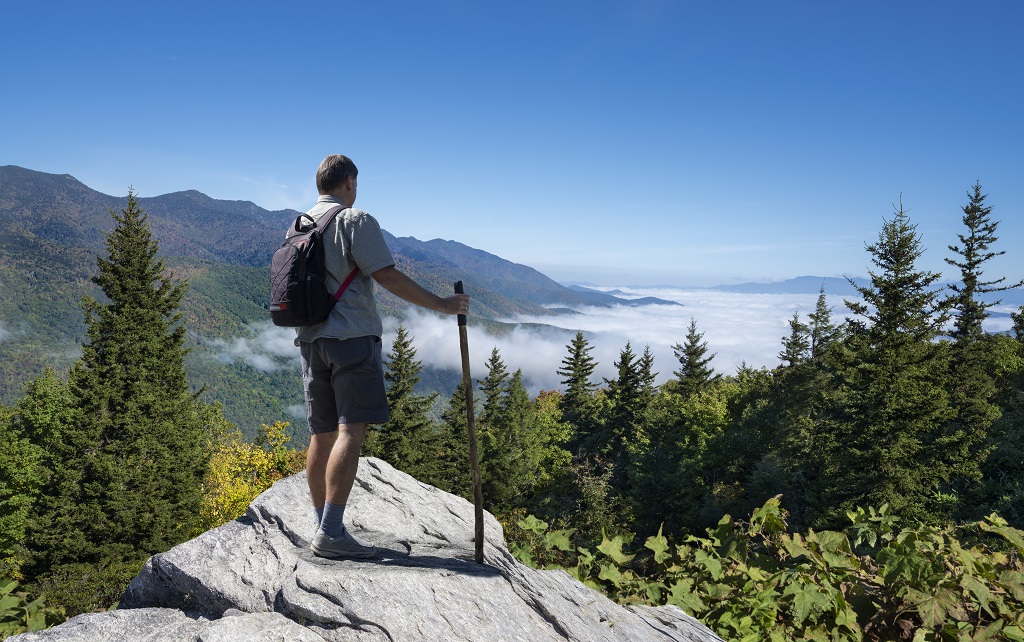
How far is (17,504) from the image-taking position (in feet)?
109

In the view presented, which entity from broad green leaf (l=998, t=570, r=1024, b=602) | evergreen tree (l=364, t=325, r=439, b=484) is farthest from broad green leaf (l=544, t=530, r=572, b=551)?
evergreen tree (l=364, t=325, r=439, b=484)

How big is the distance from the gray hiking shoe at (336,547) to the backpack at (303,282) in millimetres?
1778

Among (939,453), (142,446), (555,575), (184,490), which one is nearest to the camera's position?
(555,575)

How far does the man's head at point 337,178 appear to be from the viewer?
4391mm

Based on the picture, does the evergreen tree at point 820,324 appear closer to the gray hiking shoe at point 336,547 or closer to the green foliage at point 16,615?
the gray hiking shoe at point 336,547

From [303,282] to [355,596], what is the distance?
2.23m

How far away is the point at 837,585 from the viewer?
174 inches

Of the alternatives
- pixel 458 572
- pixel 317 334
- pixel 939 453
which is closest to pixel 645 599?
pixel 458 572

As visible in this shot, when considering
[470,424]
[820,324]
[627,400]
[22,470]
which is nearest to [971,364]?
[820,324]

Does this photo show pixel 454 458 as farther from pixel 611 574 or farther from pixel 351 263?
pixel 351 263

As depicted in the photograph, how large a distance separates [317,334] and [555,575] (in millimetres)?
2955

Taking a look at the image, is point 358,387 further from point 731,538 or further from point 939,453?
point 939,453

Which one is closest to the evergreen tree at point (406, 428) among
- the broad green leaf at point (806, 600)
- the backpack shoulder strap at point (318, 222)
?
the backpack shoulder strap at point (318, 222)

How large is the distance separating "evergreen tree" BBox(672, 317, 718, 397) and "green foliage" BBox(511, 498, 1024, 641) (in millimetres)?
57986
